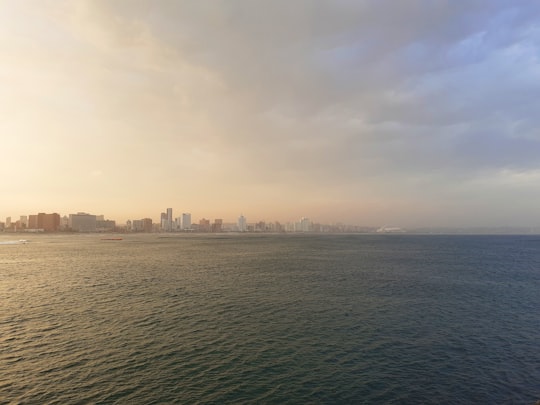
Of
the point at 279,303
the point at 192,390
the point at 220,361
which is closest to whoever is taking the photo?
the point at 192,390

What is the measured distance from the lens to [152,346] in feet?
118

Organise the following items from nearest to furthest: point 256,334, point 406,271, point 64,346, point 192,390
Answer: point 192,390
point 64,346
point 256,334
point 406,271

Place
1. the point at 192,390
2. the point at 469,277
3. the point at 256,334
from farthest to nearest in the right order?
the point at 469,277 → the point at 256,334 → the point at 192,390

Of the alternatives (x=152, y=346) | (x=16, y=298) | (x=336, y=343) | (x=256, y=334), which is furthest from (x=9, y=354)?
(x=336, y=343)

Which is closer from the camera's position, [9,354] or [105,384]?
[105,384]

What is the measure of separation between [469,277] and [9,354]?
100269 millimetres

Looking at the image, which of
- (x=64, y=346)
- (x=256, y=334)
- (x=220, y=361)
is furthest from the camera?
(x=256, y=334)

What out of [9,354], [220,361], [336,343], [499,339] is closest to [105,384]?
[220,361]

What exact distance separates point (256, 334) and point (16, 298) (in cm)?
4839

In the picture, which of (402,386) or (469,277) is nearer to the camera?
(402,386)

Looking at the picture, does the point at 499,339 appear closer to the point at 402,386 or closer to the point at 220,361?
the point at 402,386

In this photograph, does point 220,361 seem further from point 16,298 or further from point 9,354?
point 16,298

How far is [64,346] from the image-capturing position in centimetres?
3588

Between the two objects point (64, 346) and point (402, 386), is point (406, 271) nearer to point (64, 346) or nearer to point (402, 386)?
point (402, 386)
